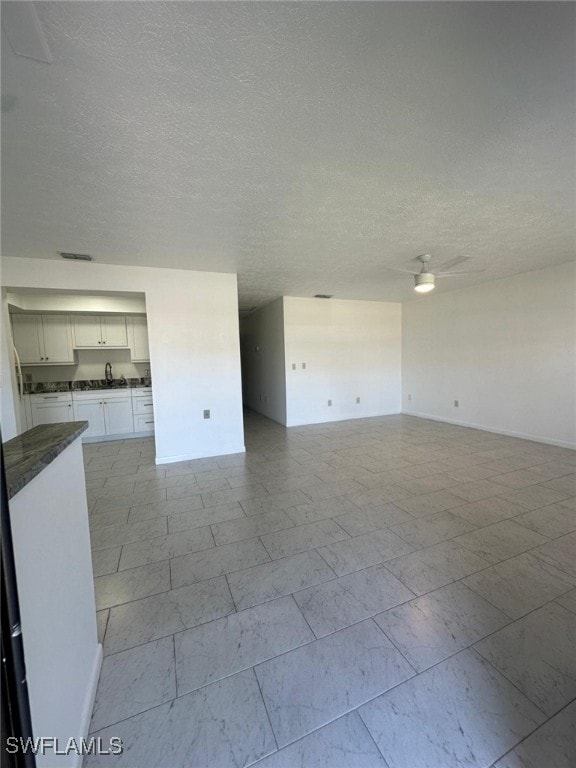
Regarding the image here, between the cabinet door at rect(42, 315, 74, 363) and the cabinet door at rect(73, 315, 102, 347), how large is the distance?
0.10 m

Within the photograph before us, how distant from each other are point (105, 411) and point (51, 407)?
727 millimetres

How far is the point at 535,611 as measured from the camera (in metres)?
1.59

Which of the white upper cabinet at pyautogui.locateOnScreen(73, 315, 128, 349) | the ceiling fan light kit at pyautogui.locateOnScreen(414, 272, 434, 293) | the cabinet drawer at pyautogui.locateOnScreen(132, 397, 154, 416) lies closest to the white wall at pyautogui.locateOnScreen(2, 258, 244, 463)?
the cabinet drawer at pyautogui.locateOnScreen(132, 397, 154, 416)

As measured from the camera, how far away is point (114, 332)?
530 cm

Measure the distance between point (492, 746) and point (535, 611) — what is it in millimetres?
809

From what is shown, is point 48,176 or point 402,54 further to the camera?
point 48,176

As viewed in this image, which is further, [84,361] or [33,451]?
[84,361]

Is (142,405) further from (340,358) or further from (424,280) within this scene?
(424,280)

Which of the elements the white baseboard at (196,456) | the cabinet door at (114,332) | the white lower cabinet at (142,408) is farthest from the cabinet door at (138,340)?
the white baseboard at (196,456)

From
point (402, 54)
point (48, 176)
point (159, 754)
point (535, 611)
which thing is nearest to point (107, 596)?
point (159, 754)

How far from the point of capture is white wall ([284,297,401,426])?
19.0 feet

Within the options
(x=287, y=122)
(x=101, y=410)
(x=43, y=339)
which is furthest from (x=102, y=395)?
Result: (x=287, y=122)

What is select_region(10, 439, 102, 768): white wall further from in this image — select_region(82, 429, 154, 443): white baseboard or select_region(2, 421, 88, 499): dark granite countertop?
select_region(82, 429, 154, 443): white baseboard

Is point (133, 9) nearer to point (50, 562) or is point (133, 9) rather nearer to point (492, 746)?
point (50, 562)
